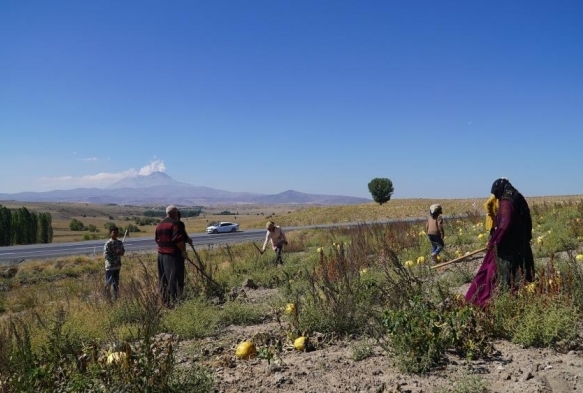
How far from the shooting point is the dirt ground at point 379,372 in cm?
353

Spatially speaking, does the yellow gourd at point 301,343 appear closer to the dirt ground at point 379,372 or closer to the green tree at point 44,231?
the dirt ground at point 379,372

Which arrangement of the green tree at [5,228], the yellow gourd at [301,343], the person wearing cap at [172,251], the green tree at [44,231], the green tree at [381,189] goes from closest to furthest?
the yellow gourd at [301,343] → the person wearing cap at [172,251] → the green tree at [5,228] → the green tree at [44,231] → the green tree at [381,189]

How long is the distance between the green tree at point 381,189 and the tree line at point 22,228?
160 ft

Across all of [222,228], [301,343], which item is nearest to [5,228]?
[222,228]

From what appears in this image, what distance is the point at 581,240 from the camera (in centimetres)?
946

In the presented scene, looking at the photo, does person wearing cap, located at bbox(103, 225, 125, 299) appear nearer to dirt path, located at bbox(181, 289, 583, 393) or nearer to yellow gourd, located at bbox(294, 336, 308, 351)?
dirt path, located at bbox(181, 289, 583, 393)

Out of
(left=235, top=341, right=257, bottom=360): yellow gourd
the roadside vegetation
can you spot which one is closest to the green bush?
the roadside vegetation

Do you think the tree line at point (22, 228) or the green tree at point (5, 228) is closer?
the green tree at point (5, 228)

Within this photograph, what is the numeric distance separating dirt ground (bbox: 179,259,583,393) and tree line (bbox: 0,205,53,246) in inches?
1580

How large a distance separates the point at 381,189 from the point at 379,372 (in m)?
72.3

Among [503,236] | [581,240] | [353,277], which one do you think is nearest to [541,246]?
[581,240]

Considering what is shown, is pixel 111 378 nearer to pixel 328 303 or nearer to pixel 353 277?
pixel 328 303

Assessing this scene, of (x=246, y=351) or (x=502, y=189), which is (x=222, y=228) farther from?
(x=246, y=351)

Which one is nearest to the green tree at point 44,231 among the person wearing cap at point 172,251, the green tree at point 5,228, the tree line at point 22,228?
the tree line at point 22,228
